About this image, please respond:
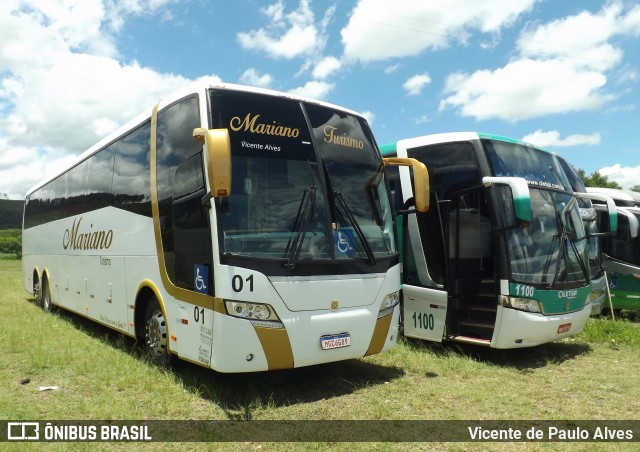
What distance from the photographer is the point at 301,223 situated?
589 cm

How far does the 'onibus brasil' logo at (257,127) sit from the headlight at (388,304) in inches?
88.8

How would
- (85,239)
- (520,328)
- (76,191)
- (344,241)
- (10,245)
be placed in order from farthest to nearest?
(10,245) → (76,191) → (85,239) → (520,328) → (344,241)

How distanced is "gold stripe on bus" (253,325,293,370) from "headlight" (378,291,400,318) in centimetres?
135

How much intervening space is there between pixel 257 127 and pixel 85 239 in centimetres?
549

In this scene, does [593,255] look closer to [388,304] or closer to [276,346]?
[388,304]

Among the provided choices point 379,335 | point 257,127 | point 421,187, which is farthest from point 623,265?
point 257,127

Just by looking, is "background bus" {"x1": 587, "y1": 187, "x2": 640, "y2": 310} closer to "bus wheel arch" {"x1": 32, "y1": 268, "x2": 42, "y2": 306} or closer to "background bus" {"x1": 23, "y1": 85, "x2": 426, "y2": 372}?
"background bus" {"x1": 23, "y1": 85, "x2": 426, "y2": 372}

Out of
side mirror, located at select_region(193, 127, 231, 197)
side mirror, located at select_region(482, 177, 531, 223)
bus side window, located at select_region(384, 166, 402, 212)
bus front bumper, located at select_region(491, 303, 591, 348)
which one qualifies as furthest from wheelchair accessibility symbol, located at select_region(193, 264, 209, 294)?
bus front bumper, located at select_region(491, 303, 591, 348)

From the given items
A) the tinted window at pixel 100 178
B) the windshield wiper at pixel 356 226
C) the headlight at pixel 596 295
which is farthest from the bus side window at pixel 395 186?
the headlight at pixel 596 295

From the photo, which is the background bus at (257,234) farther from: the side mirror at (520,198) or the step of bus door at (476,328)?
the step of bus door at (476,328)

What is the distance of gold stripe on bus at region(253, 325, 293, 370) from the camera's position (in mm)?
5613

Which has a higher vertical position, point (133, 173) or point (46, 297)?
point (133, 173)

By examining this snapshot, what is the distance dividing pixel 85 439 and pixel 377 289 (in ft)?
11.2

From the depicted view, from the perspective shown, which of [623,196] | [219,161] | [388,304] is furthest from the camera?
[623,196]
